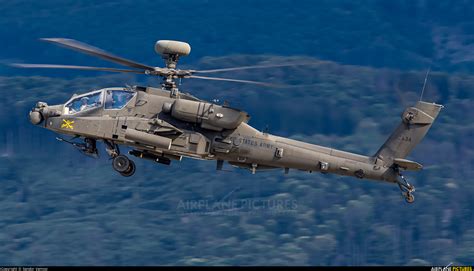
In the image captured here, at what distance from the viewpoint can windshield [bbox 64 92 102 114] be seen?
110 ft

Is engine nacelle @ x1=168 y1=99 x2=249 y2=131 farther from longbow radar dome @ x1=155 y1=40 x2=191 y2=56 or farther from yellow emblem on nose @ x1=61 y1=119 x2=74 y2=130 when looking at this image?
yellow emblem on nose @ x1=61 y1=119 x2=74 y2=130

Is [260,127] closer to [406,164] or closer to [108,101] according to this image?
[406,164]

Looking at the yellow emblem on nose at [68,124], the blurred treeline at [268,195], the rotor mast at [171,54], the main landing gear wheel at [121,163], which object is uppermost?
the blurred treeline at [268,195]

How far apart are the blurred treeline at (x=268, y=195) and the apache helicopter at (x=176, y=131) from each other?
76.1 ft

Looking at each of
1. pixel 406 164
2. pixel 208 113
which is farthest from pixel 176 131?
pixel 406 164

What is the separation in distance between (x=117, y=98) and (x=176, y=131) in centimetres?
191

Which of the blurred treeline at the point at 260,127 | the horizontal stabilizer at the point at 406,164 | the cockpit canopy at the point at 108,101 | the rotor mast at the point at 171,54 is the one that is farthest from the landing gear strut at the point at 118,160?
the blurred treeline at the point at 260,127

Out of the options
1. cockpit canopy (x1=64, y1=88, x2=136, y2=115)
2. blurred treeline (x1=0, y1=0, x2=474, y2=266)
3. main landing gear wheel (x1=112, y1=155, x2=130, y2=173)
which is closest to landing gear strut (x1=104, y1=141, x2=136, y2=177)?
main landing gear wheel (x1=112, y1=155, x2=130, y2=173)

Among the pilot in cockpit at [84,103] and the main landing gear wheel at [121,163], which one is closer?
the pilot in cockpit at [84,103]

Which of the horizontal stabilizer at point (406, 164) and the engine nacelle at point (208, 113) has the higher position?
the engine nacelle at point (208, 113)

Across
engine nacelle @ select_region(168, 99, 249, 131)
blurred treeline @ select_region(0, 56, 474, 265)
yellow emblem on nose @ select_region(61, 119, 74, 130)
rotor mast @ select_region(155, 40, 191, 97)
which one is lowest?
yellow emblem on nose @ select_region(61, 119, 74, 130)

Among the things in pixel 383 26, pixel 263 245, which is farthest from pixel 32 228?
pixel 383 26

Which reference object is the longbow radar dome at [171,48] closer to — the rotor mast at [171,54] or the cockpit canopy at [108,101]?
the rotor mast at [171,54]

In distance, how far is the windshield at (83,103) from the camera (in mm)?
33438
